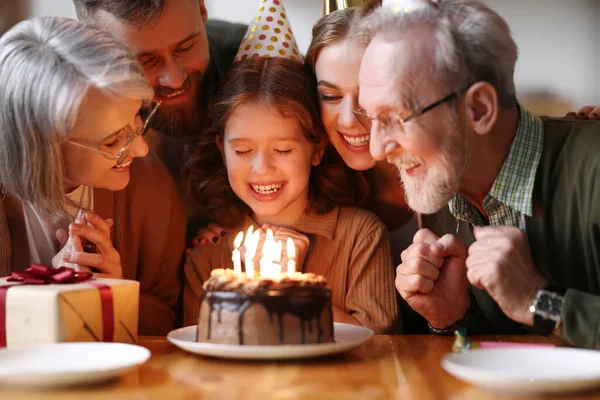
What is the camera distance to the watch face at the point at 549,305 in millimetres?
1538

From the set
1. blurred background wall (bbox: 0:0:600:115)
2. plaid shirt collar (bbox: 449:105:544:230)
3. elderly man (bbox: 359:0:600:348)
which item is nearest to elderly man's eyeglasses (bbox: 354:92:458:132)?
elderly man (bbox: 359:0:600:348)

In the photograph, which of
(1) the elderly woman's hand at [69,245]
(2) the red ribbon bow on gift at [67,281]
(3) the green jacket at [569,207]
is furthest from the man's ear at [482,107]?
(1) the elderly woman's hand at [69,245]

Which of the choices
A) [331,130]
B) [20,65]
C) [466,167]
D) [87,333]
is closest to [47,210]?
[20,65]

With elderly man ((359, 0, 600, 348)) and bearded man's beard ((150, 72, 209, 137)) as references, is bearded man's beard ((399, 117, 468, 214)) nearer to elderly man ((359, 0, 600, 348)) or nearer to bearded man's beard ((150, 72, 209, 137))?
elderly man ((359, 0, 600, 348))

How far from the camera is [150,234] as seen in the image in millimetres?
2412

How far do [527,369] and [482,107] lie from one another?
686 mm

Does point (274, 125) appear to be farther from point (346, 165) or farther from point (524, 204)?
point (524, 204)

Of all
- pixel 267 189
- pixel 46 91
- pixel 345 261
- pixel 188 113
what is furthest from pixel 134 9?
pixel 345 261

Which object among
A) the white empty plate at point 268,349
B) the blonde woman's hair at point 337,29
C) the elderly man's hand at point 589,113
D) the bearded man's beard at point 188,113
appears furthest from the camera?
the bearded man's beard at point 188,113

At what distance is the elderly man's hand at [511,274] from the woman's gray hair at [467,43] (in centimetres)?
37

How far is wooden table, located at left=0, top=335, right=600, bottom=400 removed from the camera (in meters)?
1.25

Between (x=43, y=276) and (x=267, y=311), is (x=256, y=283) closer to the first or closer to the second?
(x=267, y=311)

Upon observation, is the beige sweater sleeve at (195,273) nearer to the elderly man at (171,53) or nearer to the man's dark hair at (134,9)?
the elderly man at (171,53)

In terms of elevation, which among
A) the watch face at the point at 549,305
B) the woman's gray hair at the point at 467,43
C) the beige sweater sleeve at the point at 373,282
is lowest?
the beige sweater sleeve at the point at 373,282
